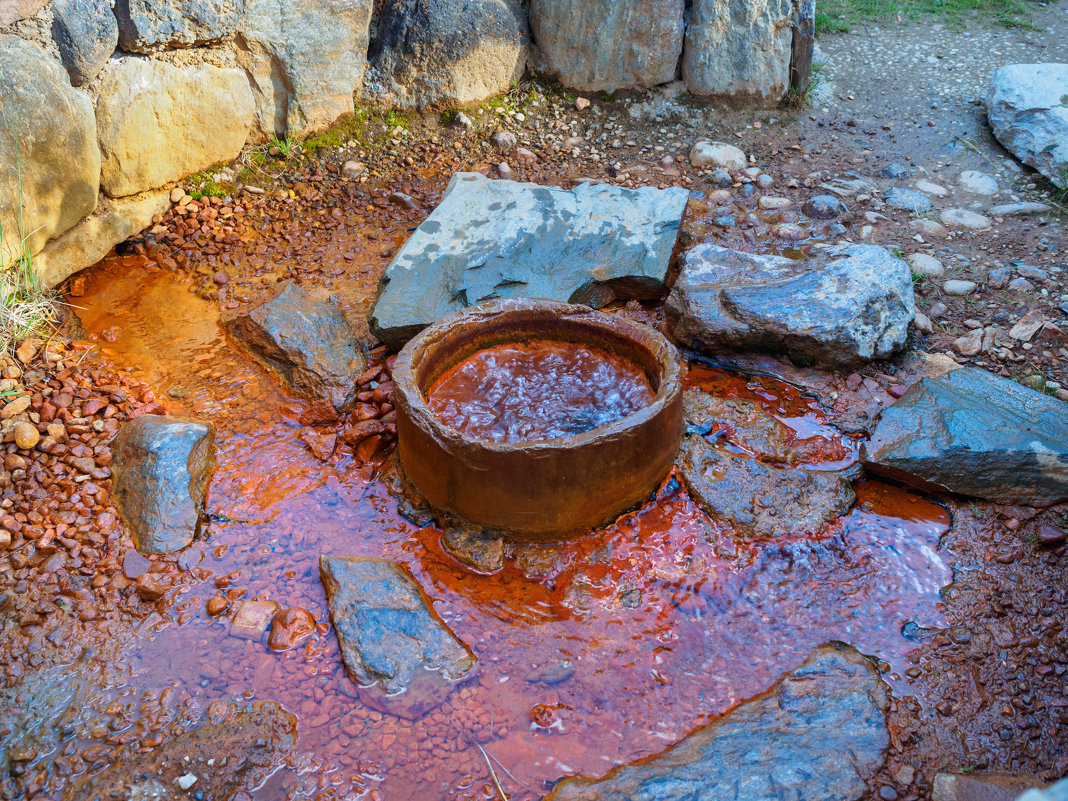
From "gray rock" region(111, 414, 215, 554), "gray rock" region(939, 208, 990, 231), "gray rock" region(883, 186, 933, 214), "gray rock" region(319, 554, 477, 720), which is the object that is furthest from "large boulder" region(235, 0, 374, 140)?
"gray rock" region(939, 208, 990, 231)

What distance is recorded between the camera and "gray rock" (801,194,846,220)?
15.8ft

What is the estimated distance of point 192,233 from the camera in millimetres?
4699

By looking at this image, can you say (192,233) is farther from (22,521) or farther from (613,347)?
(613,347)

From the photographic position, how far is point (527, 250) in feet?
13.8

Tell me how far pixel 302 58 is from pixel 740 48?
119 inches

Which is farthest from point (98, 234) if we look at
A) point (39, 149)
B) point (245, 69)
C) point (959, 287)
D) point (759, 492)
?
point (959, 287)

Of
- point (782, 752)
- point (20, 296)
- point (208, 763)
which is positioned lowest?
point (208, 763)

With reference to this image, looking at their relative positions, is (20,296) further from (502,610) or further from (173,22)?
(502,610)

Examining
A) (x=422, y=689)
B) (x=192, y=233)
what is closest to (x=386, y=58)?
(x=192, y=233)

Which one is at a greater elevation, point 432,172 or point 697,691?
point 432,172

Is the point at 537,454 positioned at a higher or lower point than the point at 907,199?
lower

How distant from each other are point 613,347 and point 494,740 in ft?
5.65

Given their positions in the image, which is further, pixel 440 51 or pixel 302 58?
pixel 440 51

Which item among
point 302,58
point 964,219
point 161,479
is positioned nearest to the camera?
point 161,479
